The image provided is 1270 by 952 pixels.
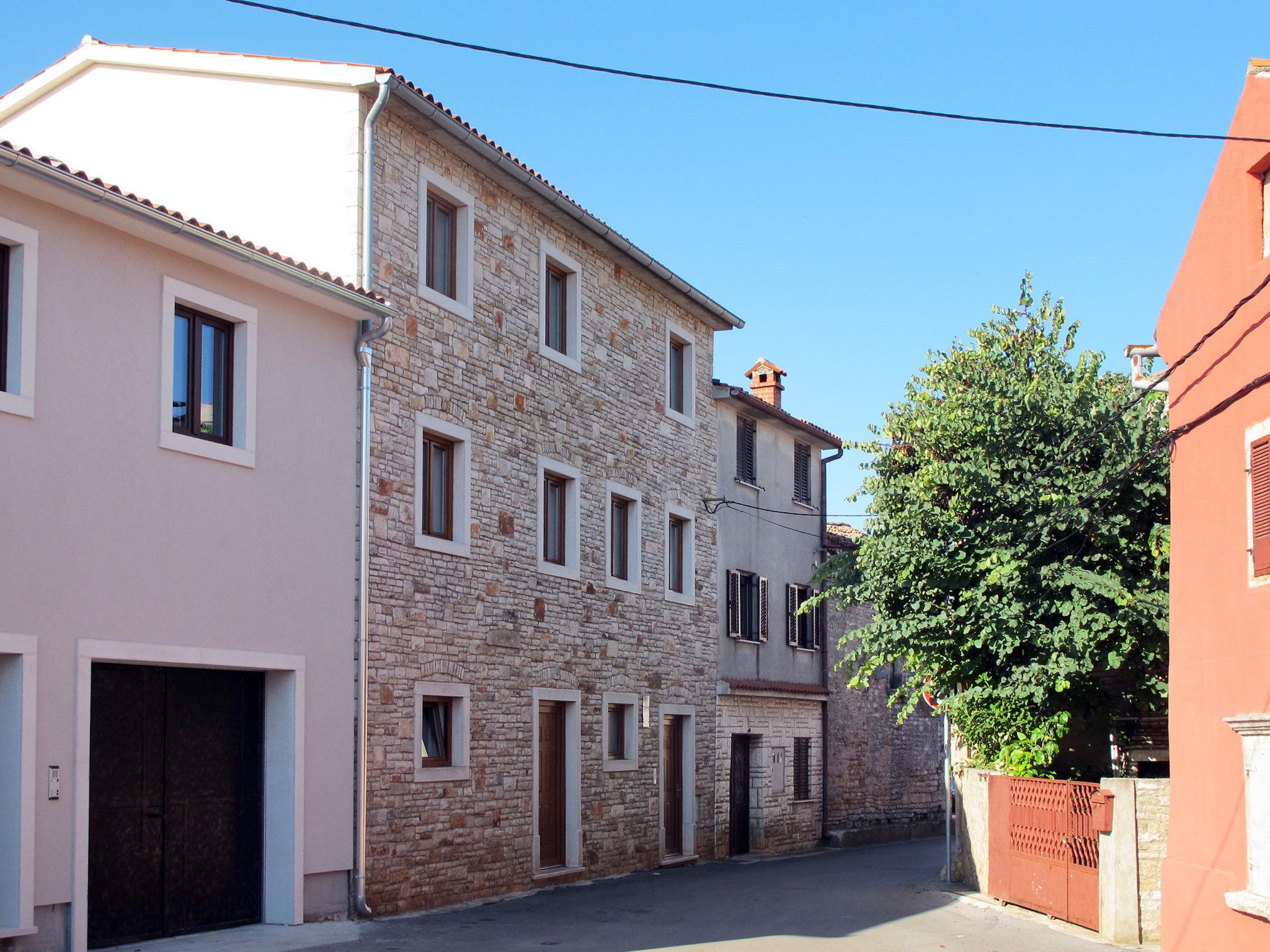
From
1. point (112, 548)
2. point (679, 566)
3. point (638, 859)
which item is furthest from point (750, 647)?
point (112, 548)

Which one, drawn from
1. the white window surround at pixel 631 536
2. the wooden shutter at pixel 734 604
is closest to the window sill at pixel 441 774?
the white window surround at pixel 631 536

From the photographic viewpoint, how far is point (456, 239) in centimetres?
1672

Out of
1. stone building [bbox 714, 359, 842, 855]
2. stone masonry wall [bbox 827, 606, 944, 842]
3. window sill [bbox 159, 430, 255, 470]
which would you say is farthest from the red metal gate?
stone masonry wall [bbox 827, 606, 944, 842]

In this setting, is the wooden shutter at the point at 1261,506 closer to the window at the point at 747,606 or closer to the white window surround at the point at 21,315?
the white window surround at the point at 21,315

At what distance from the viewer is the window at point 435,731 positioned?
15555mm

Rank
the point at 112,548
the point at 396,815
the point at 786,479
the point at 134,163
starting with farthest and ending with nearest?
the point at 786,479 → the point at 134,163 → the point at 396,815 → the point at 112,548

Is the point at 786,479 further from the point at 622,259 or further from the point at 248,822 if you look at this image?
the point at 248,822

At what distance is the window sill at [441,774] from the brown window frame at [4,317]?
6.16 meters

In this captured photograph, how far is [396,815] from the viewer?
575 inches

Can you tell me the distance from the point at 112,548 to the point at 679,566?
12284 millimetres

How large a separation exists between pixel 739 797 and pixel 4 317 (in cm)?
1660

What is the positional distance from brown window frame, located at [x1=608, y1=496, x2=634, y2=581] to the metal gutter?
136 inches

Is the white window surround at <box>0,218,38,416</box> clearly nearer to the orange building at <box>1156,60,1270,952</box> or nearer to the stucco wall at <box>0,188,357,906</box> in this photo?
the stucco wall at <box>0,188,357,906</box>

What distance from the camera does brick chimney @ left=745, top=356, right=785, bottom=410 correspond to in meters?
28.7
